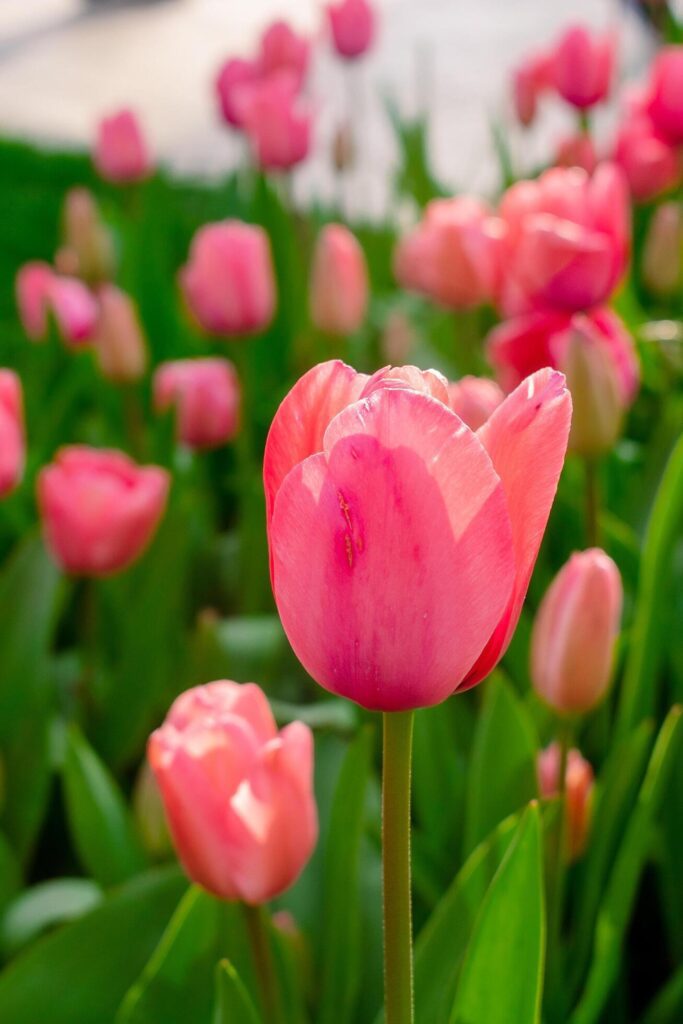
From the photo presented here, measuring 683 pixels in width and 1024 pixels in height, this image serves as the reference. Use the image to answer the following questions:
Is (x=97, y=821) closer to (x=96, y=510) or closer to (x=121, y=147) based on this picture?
(x=96, y=510)

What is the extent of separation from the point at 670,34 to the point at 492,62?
383 centimetres

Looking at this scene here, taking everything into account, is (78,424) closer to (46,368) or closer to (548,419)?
(46,368)

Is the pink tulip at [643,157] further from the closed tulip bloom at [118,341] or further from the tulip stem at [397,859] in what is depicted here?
the tulip stem at [397,859]

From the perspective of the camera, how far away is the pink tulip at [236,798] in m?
0.49

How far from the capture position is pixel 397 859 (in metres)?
0.37

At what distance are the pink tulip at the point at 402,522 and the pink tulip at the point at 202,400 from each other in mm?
922

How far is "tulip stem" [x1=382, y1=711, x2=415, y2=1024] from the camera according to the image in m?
0.37

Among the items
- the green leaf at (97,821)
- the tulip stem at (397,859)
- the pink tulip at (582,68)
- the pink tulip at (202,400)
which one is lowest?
the green leaf at (97,821)

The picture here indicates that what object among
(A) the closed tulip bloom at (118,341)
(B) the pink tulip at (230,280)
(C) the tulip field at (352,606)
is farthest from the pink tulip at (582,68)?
(A) the closed tulip bloom at (118,341)

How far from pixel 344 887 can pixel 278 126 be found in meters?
1.08

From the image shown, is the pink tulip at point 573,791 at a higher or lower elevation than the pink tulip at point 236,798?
lower

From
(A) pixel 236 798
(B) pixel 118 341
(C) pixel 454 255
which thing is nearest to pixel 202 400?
(B) pixel 118 341

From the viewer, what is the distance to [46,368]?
4.94ft

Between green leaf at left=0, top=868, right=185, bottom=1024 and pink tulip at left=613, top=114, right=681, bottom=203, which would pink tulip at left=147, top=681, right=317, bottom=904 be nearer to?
green leaf at left=0, top=868, right=185, bottom=1024
